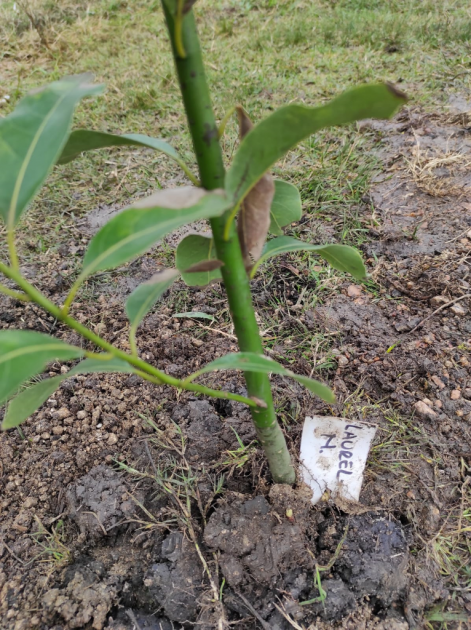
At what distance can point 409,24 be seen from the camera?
329 centimetres

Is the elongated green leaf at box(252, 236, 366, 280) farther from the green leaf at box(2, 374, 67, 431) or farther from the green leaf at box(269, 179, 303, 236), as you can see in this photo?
the green leaf at box(2, 374, 67, 431)

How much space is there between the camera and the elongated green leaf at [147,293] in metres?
0.76

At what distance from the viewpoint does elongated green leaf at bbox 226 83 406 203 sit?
548 mm

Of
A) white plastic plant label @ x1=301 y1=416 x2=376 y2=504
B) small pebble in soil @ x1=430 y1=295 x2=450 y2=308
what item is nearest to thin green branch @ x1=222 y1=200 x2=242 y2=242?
white plastic plant label @ x1=301 y1=416 x2=376 y2=504

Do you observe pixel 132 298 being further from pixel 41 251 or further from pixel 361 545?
pixel 41 251

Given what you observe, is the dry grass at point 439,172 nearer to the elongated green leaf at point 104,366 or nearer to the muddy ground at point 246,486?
the muddy ground at point 246,486

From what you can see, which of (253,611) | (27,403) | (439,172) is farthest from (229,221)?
(439,172)

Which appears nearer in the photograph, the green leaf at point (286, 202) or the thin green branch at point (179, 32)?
the thin green branch at point (179, 32)

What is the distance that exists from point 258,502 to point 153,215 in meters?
0.84

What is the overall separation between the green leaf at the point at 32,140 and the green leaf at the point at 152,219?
137 millimetres

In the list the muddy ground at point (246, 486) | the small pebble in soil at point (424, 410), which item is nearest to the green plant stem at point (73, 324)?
the muddy ground at point (246, 486)

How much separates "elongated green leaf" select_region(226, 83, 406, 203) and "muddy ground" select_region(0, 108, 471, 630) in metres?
0.82

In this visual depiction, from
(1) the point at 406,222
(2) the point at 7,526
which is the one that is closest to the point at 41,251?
(2) the point at 7,526

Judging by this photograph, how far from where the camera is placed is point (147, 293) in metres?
0.80
